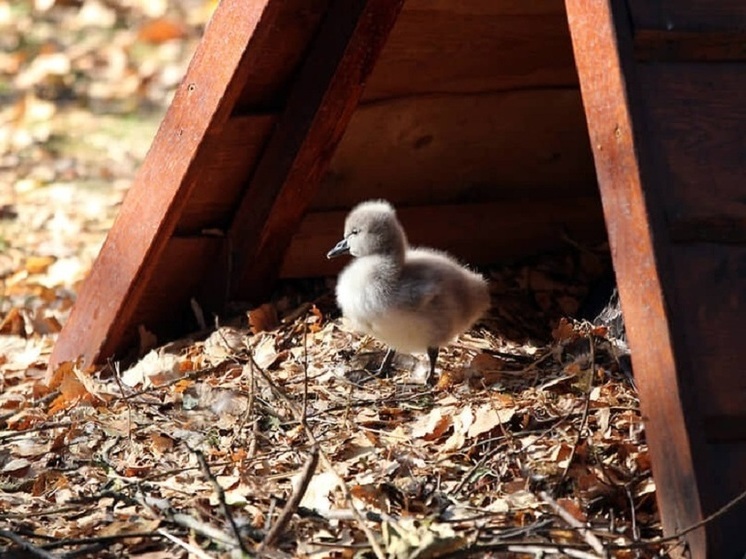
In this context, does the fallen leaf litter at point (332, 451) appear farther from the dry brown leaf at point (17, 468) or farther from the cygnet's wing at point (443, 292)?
the cygnet's wing at point (443, 292)

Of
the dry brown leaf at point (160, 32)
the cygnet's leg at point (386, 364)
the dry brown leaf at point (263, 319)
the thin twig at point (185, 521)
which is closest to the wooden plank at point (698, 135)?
the thin twig at point (185, 521)

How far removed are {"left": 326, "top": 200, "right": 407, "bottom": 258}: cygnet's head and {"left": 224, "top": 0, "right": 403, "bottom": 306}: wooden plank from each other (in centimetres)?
39

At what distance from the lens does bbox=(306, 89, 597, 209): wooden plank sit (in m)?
5.87

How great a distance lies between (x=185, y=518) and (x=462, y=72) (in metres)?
2.81

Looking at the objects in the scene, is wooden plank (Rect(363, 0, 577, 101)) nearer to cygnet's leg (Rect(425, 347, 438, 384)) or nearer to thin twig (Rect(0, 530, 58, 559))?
cygnet's leg (Rect(425, 347, 438, 384))

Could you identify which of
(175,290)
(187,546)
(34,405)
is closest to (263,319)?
(175,290)

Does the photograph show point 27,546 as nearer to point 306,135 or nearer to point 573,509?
point 573,509

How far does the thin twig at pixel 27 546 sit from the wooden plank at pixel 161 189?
6.17ft

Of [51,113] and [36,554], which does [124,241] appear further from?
[51,113]

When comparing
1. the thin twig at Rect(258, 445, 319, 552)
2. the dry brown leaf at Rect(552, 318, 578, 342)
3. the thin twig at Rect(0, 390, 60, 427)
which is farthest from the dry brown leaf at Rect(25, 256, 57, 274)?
the thin twig at Rect(258, 445, 319, 552)

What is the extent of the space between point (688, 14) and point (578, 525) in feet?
4.73

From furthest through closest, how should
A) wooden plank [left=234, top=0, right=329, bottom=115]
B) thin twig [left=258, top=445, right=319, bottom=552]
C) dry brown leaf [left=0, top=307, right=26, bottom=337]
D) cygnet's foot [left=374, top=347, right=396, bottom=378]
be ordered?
dry brown leaf [left=0, top=307, right=26, bottom=337], cygnet's foot [left=374, top=347, right=396, bottom=378], wooden plank [left=234, top=0, right=329, bottom=115], thin twig [left=258, top=445, right=319, bottom=552]

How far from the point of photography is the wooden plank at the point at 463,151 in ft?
19.2

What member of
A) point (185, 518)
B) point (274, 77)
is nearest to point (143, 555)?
point (185, 518)
